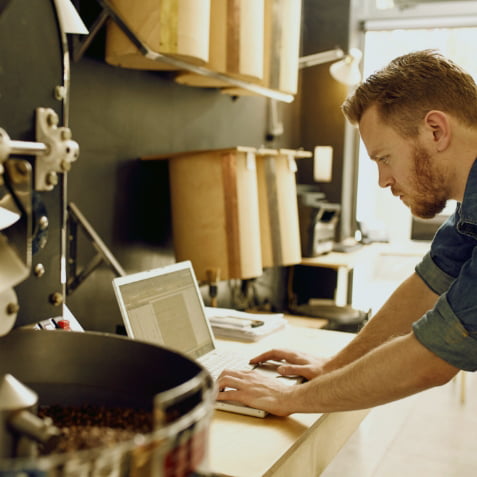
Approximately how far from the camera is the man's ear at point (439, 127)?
1405mm

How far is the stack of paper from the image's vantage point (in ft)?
6.24

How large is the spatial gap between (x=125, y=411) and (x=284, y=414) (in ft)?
1.96

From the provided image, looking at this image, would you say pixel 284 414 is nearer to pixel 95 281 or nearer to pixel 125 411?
pixel 125 411

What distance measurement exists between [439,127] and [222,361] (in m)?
0.79

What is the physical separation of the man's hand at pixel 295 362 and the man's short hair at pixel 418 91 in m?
0.60

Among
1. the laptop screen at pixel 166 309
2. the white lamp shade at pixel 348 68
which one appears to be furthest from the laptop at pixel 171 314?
the white lamp shade at pixel 348 68

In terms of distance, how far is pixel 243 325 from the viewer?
6.36 ft

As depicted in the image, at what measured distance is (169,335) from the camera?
62.0 inches

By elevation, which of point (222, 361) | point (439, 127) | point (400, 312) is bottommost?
point (222, 361)

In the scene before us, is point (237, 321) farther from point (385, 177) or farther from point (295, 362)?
point (385, 177)

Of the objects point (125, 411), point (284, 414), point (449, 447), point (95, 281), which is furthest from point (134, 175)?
point (449, 447)

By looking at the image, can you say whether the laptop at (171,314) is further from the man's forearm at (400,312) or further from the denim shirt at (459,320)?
the denim shirt at (459,320)

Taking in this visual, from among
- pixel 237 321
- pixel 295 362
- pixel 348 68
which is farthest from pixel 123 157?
pixel 348 68

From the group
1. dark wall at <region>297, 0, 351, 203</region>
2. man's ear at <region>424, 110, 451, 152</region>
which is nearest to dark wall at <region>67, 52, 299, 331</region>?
man's ear at <region>424, 110, 451, 152</region>
